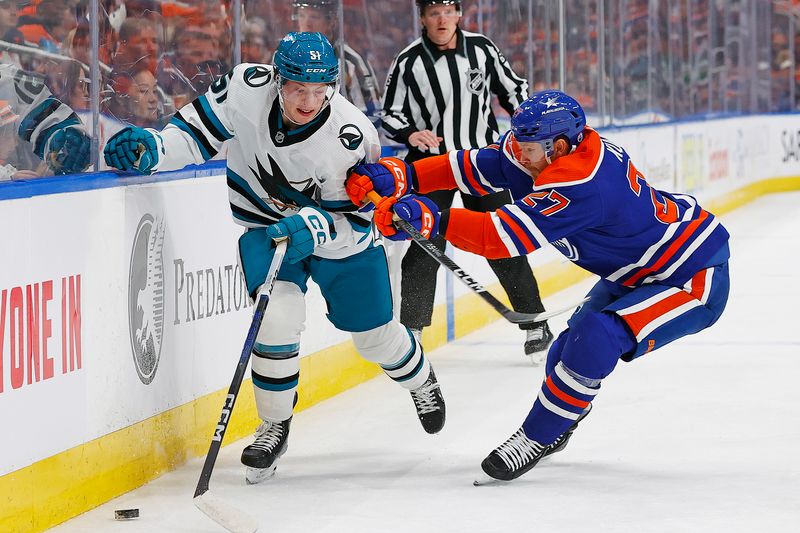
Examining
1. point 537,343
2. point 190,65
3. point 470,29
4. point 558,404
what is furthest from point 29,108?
point 470,29

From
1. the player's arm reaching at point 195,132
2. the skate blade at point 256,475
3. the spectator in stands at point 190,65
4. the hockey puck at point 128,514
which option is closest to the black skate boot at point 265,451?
the skate blade at point 256,475

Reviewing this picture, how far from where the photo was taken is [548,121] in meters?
3.13

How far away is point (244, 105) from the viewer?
3.23 m

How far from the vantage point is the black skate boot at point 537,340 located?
16.1 feet

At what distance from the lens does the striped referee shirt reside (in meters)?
4.93

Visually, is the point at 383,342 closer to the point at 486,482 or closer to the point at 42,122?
the point at 486,482

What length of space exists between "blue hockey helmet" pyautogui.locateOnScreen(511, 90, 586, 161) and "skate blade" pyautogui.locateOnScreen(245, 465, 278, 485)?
3.39 feet

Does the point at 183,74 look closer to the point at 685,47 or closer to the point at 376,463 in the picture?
the point at 376,463

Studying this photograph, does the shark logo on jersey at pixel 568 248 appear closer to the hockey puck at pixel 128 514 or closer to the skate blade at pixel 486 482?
the skate blade at pixel 486 482

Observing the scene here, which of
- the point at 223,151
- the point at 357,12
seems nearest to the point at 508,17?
Result: the point at 357,12

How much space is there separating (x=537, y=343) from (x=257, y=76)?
2.02 metres

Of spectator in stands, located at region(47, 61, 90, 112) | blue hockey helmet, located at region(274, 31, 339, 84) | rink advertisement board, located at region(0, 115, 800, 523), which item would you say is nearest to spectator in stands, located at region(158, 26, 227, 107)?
rink advertisement board, located at region(0, 115, 800, 523)

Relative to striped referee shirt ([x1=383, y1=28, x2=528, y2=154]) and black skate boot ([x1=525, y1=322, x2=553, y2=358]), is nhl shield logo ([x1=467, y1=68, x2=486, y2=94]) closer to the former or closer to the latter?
striped referee shirt ([x1=383, y1=28, x2=528, y2=154])

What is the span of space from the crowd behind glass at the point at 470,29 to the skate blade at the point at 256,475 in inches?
33.6
